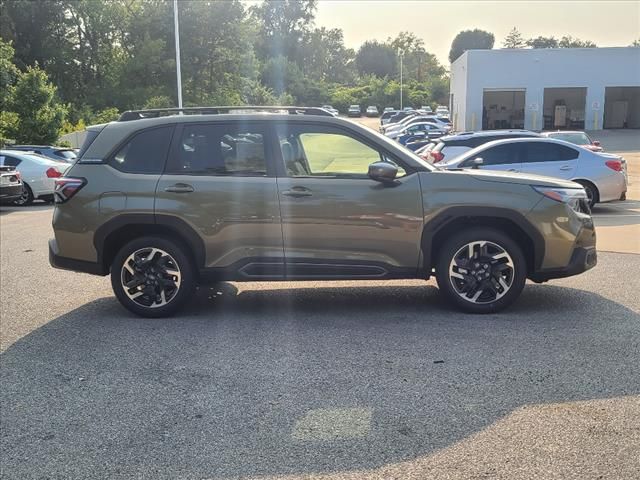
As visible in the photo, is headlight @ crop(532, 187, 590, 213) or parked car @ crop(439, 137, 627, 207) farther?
parked car @ crop(439, 137, 627, 207)

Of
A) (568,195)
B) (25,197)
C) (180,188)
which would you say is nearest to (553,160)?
(568,195)

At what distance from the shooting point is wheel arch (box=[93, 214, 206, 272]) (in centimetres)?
594

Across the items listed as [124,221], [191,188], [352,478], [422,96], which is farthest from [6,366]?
[422,96]

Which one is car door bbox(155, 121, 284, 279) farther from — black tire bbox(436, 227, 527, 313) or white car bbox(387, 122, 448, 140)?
white car bbox(387, 122, 448, 140)

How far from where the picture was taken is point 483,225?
5988 millimetres

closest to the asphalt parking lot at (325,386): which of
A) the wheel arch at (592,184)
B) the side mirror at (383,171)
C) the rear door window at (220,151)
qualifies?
the side mirror at (383,171)

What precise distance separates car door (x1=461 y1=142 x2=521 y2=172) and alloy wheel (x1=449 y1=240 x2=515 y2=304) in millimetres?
7063

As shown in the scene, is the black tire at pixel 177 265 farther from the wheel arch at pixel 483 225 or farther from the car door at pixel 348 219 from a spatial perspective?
the wheel arch at pixel 483 225

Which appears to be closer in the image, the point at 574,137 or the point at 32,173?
the point at 32,173

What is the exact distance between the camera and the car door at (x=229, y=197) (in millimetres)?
5871

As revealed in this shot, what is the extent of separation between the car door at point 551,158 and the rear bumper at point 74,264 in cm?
895

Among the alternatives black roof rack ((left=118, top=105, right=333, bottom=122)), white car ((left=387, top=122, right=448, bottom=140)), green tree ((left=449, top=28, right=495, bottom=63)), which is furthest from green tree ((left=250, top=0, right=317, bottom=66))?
black roof rack ((left=118, top=105, right=333, bottom=122))

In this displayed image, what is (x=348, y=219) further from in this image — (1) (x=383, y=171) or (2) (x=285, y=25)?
(2) (x=285, y=25)

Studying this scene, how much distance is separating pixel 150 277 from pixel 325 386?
8.04 feet
